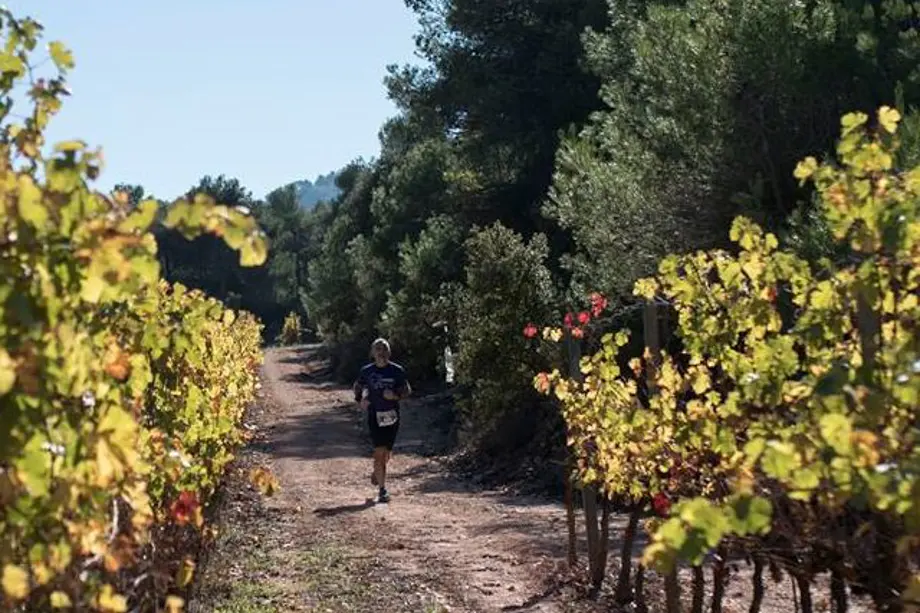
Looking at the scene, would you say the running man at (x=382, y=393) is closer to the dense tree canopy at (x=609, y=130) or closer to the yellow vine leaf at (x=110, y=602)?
the dense tree canopy at (x=609, y=130)

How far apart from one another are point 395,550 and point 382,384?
8.04 feet

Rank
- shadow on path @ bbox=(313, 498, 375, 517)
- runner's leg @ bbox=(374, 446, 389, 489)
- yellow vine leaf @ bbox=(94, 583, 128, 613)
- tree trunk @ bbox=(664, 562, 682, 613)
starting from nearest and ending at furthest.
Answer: yellow vine leaf @ bbox=(94, 583, 128, 613)
tree trunk @ bbox=(664, 562, 682, 613)
shadow on path @ bbox=(313, 498, 375, 517)
runner's leg @ bbox=(374, 446, 389, 489)

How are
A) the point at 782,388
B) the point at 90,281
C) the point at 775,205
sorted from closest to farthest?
the point at 90,281 < the point at 782,388 < the point at 775,205

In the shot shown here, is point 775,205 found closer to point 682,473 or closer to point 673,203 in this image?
point 673,203

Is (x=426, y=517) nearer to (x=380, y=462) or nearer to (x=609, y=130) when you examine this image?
(x=380, y=462)

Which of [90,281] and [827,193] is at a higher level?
[827,193]

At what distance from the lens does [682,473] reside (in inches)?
236

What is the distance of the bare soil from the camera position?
28.5ft

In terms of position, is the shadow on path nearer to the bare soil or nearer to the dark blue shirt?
the bare soil

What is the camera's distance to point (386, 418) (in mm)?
12719

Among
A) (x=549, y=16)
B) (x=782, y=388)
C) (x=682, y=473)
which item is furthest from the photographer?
(x=549, y=16)

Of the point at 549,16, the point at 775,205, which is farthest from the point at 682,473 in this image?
the point at 549,16

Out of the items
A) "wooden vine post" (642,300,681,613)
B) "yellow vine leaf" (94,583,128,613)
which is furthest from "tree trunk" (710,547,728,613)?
"yellow vine leaf" (94,583,128,613)

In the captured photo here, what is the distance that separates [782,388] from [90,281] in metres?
2.65
